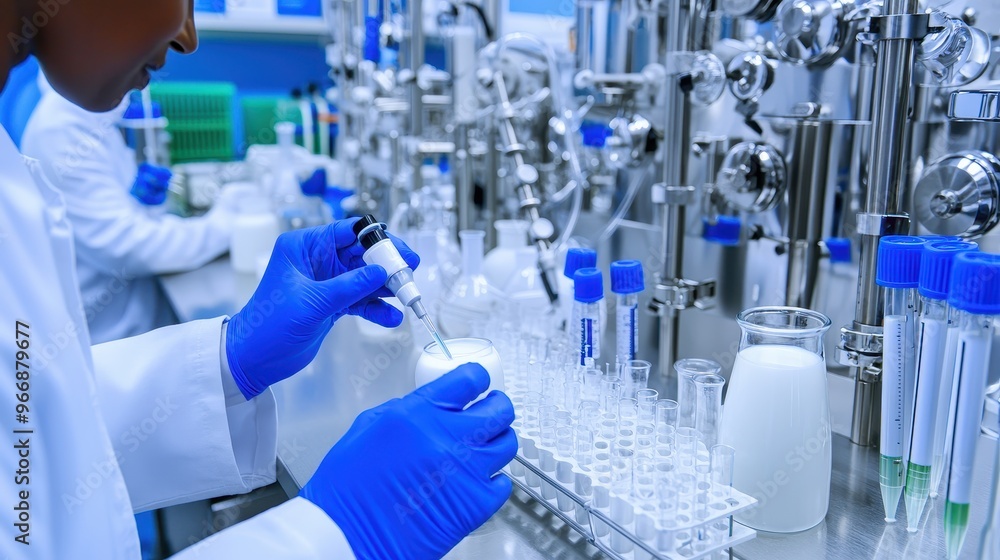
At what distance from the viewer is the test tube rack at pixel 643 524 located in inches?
26.0

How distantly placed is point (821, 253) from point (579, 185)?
0.55 meters

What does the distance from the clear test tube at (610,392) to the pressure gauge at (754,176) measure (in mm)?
426

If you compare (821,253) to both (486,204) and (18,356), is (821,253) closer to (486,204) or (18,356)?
(486,204)

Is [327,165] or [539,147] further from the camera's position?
[327,165]

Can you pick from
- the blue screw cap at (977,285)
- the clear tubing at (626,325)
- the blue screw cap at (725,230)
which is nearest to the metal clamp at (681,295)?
the clear tubing at (626,325)

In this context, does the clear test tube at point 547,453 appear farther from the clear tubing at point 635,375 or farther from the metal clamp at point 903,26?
the metal clamp at point 903,26

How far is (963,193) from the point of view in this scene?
0.92m

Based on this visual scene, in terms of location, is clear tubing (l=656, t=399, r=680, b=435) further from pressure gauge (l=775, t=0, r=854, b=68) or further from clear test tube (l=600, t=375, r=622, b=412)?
pressure gauge (l=775, t=0, r=854, b=68)

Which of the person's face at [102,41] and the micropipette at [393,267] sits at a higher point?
the person's face at [102,41]

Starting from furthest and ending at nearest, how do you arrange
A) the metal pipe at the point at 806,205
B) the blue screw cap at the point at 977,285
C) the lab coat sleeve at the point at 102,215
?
the lab coat sleeve at the point at 102,215, the metal pipe at the point at 806,205, the blue screw cap at the point at 977,285

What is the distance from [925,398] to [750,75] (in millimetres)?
554

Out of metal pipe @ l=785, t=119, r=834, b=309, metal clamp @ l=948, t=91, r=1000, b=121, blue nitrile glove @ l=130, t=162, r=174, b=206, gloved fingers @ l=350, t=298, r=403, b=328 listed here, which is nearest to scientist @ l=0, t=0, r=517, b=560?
gloved fingers @ l=350, t=298, r=403, b=328

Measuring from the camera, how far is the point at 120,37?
656mm

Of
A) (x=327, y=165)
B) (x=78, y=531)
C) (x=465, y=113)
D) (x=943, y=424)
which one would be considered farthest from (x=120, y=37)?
(x=327, y=165)
